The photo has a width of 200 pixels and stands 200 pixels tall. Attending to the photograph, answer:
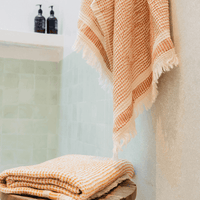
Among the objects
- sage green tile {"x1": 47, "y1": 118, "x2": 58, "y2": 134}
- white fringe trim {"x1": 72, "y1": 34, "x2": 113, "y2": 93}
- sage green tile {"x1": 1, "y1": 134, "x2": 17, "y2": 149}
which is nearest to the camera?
white fringe trim {"x1": 72, "y1": 34, "x2": 113, "y2": 93}

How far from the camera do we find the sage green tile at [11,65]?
180 cm

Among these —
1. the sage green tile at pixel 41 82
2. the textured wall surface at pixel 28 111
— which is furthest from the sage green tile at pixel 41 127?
the sage green tile at pixel 41 82

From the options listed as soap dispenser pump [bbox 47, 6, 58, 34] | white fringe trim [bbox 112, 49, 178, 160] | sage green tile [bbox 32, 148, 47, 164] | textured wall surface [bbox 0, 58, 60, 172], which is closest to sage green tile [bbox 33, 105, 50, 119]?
textured wall surface [bbox 0, 58, 60, 172]

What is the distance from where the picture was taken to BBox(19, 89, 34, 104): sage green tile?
1.82 meters

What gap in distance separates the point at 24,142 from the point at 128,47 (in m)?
1.44

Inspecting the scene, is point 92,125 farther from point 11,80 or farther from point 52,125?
point 11,80

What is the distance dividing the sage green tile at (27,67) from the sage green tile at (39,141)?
1.64ft

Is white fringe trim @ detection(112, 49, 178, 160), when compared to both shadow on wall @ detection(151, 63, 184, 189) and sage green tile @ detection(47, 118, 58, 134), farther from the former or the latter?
sage green tile @ detection(47, 118, 58, 134)

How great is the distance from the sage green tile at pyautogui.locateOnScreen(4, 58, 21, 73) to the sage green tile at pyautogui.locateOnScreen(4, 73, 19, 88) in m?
0.03

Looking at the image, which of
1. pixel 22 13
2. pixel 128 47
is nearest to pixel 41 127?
pixel 22 13

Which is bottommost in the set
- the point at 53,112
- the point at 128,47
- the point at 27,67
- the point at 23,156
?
the point at 23,156

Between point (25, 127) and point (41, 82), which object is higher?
point (41, 82)

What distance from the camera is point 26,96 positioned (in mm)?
1833

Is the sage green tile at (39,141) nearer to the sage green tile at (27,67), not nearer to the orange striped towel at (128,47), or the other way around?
the sage green tile at (27,67)
